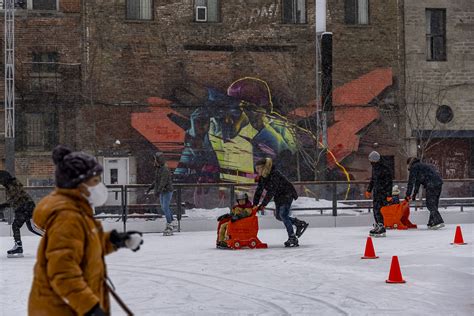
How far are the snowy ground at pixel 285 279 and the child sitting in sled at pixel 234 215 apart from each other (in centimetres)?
29

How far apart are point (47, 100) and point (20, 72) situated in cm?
138

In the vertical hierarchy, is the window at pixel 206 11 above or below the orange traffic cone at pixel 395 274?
above

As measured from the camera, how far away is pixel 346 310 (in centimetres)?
955

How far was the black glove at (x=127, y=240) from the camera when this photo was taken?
197 inches

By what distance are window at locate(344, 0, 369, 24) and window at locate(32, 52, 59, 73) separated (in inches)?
460

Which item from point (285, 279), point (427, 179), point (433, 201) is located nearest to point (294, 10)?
point (427, 179)

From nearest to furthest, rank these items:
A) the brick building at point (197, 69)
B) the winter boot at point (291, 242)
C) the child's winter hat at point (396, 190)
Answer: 1. the winter boot at point (291, 242)
2. the child's winter hat at point (396, 190)
3. the brick building at point (197, 69)

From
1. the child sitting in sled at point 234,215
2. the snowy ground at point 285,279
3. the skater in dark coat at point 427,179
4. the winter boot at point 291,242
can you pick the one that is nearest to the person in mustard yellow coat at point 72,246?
the snowy ground at point 285,279

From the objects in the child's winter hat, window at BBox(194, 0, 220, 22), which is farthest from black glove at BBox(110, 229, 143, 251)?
window at BBox(194, 0, 220, 22)

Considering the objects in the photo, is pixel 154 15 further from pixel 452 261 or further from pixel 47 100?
pixel 452 261

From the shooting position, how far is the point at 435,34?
3753cm

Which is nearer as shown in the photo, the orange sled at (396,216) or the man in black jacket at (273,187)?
the man in black jacket at (273,187)

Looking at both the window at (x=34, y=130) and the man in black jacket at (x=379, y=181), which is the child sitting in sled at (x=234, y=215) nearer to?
the man in black jacket at (x=379, y=181)

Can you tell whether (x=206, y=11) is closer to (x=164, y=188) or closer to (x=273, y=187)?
(x=164, y=188)
